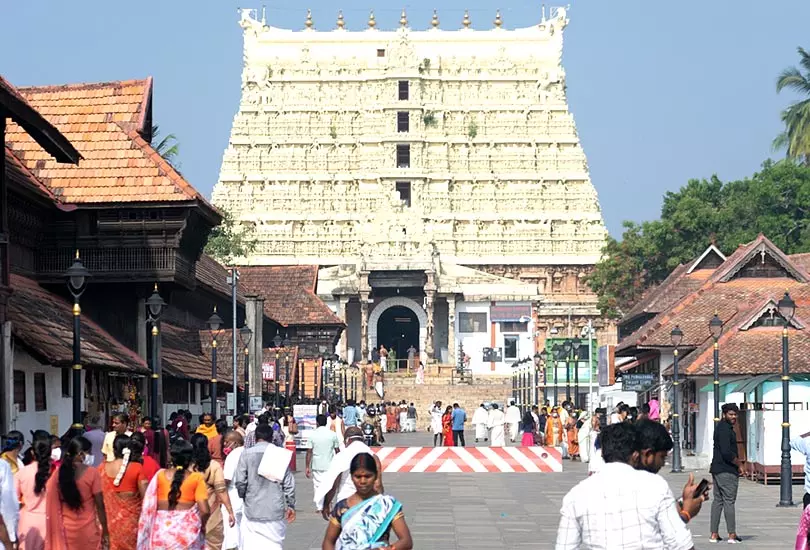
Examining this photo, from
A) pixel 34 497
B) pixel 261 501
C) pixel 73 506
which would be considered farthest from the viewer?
pixel 261 501

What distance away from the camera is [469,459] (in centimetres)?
3809

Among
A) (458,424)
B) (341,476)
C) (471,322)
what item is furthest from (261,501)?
(471,322)

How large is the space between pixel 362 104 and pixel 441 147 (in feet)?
19.0

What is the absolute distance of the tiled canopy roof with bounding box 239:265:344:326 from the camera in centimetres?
6938

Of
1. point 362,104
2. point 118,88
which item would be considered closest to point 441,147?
point 362,104

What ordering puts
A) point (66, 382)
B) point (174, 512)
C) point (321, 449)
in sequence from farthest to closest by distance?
point (66, 382) < point (321, 449) < point (174, 512)

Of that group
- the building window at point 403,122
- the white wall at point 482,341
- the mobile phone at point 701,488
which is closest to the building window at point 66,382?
the mobile phone at point 701,488

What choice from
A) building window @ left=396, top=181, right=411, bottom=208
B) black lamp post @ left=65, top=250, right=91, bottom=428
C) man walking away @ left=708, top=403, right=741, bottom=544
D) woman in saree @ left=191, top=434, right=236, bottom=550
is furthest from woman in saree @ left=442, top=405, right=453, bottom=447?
building window @ left=396, top=181, right=411, bottom=208

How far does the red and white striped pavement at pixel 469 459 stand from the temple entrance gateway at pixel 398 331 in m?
71.5

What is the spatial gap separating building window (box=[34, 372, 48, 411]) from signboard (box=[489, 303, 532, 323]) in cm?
7325

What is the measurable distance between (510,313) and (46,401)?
244 ft

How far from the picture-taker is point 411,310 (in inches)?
4321

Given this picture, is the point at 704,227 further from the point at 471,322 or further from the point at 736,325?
the point at 736,325

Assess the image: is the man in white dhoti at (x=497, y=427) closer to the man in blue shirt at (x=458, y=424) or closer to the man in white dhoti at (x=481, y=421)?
the man in blue shirt at (x=458, y=424)
